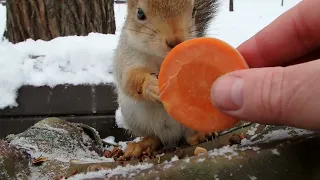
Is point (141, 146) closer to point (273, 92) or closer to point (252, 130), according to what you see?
point (252, 130)

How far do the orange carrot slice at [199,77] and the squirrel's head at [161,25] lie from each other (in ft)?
0.50

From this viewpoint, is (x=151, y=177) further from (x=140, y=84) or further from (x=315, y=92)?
(x=140, y=84)

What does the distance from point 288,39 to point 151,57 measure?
28 cm

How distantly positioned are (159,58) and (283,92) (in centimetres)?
45

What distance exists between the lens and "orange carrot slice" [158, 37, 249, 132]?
2.16 ft

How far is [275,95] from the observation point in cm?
54

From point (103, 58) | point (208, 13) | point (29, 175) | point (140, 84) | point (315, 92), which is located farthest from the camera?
point (103, 58)

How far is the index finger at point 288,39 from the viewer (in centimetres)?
80

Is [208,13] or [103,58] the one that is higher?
[208,13]

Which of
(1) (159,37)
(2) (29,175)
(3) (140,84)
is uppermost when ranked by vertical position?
(1) (159,37)

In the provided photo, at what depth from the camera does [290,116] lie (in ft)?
1.77

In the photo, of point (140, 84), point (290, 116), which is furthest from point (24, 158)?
point (290, 116)

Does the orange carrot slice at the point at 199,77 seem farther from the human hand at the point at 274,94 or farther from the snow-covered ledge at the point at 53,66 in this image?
the snow-covered ledge at the point at 53,66

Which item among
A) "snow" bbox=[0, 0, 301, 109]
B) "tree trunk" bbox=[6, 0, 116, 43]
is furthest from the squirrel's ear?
"tree trunk" bbox=[6, 0, 116, 43]
